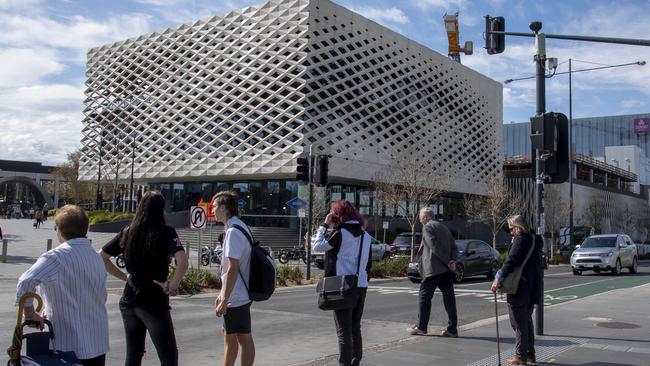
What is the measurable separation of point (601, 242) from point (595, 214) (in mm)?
35675

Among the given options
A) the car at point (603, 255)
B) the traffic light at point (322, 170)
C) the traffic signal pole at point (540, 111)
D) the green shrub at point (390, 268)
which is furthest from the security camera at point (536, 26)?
the car at point (603, 255)

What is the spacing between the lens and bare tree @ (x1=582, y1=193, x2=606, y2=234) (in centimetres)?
5809

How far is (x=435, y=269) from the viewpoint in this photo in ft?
29.0

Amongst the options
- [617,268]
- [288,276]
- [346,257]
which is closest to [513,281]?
[346,257]

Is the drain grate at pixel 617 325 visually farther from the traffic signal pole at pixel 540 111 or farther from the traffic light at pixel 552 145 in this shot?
the traffic light at pixel 552 145

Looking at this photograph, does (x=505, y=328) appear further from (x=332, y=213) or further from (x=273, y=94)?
(x=273, y=94)

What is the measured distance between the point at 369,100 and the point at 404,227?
12154mm

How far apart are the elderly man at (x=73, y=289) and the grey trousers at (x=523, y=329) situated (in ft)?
15.4

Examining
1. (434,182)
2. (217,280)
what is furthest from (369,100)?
(217,280)

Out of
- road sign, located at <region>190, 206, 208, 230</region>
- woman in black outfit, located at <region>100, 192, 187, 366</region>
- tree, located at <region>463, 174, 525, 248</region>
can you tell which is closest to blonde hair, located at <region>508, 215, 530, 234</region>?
woman in black outfit, located at <region>100, 192, 187, 366</region>

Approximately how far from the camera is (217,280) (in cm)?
1616

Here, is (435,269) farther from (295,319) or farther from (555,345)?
(295,319)

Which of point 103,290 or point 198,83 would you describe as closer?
point 103,290

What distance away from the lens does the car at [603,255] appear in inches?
950
